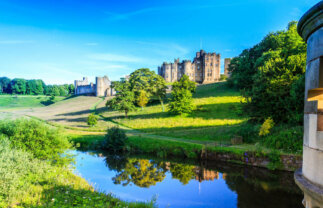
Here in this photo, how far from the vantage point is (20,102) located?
267 ft

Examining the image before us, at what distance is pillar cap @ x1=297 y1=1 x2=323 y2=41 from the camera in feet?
8.77

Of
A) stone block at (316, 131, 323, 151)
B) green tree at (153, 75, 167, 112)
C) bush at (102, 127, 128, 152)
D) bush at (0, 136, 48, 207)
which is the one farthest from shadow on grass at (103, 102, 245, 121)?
stone block at (316, 131, 323, 151)

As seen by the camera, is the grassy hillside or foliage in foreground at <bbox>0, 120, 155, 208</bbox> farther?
the grassy hillside

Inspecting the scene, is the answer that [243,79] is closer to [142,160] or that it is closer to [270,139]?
[270,139]

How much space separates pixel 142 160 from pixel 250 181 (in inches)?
412

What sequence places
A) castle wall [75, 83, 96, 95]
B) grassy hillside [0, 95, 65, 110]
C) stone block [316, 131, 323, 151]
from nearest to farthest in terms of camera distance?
stone block [316, 131, 323, 151]
grassy hillside [0, 95, 65, 110]
castle wall [75, 83, 96, 95]

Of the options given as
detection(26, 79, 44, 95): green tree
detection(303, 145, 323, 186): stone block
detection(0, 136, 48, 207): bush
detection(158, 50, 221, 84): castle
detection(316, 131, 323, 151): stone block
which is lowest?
detection(0, 136, 48, 207): bush

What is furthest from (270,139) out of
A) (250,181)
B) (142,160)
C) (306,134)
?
(306,134)

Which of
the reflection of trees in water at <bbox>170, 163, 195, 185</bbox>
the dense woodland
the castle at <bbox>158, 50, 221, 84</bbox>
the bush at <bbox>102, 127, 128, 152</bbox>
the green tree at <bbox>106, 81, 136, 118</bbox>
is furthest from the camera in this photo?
the dense woodland

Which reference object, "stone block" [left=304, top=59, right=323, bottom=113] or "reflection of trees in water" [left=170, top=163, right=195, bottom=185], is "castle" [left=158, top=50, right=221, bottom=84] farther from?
"stone block" [left=304, top=59, right=323, bottom=113]

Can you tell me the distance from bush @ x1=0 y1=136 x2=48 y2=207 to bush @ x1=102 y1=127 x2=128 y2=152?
41.5 ft

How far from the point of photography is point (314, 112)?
2.85 metres

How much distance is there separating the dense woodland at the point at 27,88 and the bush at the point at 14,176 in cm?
11687

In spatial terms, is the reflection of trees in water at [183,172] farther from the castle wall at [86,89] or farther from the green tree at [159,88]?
the castle wall at [86,89]
